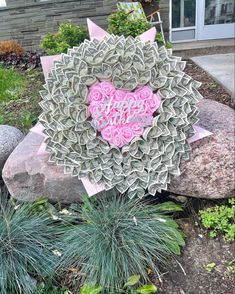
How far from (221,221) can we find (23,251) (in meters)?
1.24

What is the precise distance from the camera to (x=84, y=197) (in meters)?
2.18

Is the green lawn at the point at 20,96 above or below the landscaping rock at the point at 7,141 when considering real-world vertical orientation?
below

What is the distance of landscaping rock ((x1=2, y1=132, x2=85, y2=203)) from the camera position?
2254 mm

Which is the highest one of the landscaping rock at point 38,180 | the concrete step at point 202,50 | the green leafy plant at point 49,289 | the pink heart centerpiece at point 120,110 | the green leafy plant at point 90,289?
the pink heart centerpiece at point 120,110

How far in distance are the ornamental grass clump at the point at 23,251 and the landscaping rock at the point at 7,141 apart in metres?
0.70

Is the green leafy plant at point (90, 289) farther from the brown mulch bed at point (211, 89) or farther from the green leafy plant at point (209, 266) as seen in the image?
the brown mulch bed at point (211, 89)

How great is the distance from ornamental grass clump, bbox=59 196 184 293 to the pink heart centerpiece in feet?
1.49

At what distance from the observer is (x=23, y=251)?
77.1 inches

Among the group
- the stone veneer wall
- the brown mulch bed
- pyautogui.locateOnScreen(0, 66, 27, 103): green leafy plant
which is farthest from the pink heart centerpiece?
the stone veneer wall

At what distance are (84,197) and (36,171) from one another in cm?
39

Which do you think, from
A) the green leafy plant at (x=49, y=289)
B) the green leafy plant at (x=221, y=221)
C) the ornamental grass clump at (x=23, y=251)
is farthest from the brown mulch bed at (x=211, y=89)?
the green leafy plant at (x=49, y=289)

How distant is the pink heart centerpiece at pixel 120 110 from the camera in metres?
2.02

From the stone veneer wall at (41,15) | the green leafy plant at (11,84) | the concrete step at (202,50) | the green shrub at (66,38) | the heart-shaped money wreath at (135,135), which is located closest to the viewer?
the heart-shaped money wreath at (135,135)

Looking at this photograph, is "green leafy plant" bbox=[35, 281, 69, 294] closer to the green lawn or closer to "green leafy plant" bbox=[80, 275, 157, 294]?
"green leafy plant" bbox=[80, 275, 157, 294]
